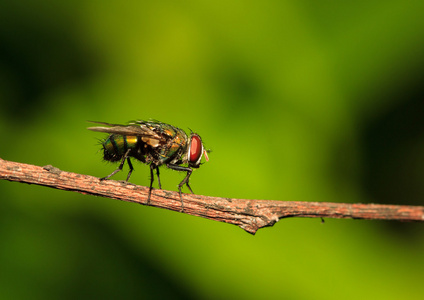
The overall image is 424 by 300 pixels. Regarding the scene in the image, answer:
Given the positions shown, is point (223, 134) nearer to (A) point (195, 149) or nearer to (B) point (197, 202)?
(A) point (195, 149)

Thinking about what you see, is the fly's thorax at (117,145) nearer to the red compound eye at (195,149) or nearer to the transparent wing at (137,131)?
the transparent wing at (137,131)

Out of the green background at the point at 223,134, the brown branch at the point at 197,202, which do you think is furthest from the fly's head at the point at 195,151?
the brown branch at the point at 197,202

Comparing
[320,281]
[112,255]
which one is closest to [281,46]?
[320,281]

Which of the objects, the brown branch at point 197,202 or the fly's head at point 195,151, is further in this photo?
the fly's head at point 195,151

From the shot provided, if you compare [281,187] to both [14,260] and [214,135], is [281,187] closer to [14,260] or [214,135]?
[214,135]

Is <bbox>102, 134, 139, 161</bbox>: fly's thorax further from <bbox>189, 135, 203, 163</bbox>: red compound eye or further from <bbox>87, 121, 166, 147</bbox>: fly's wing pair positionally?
<bbox>189, 135, 203, 163</bbox>: red compound eye

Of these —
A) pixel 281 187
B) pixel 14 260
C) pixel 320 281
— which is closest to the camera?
pixel 14 260

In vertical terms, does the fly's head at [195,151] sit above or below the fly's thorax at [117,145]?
above
